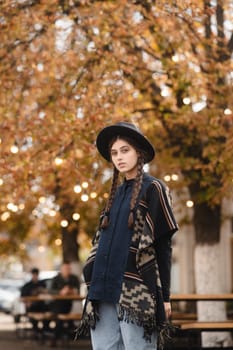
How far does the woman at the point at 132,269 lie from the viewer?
557 centimetres

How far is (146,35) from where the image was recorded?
14.3 meters

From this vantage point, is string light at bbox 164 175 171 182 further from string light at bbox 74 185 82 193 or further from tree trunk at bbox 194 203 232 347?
string light at bbox 74 185 82 193

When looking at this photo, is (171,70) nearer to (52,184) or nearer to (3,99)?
(3,99)

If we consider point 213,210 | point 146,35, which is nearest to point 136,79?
point 146,35

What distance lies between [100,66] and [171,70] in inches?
44.0

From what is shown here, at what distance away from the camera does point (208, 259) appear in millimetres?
15430

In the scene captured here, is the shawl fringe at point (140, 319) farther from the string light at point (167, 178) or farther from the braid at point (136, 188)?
the string light at point (167, 178)

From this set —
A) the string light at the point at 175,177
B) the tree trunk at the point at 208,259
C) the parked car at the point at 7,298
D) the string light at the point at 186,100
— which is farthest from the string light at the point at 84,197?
the parked car at the point at 7,298

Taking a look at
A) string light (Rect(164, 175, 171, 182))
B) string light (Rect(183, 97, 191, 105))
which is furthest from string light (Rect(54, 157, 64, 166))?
string light (Rect(164, 175, 171, 182))

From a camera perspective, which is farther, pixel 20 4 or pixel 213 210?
pixel 213 210

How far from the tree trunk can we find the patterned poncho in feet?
31.5

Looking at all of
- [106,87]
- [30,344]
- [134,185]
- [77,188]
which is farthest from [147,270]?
[30,344]

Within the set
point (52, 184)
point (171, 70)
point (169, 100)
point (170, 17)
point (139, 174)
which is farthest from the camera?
point (52, 184)

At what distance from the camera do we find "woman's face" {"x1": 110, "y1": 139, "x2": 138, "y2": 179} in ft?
19.3
